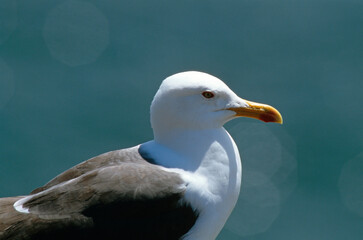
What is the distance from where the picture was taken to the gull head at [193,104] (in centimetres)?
271

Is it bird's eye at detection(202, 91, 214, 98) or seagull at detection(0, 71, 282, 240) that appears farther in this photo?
bird's eye at detection(202, 91, 214, 98)

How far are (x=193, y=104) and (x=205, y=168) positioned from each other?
269 mm

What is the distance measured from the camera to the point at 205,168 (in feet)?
8.73

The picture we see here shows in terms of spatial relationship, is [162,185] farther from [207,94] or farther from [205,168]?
[207,94]

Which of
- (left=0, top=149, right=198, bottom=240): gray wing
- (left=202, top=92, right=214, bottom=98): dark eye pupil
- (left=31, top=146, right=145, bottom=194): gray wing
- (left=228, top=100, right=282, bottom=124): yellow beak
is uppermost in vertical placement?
(left=202, top=92, right=214, bottom=98): dark eye pupil

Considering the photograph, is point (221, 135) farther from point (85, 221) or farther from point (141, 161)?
point (85, 221)

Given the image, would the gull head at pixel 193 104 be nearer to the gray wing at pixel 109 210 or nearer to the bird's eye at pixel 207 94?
the bird's eye at pixel 207 94

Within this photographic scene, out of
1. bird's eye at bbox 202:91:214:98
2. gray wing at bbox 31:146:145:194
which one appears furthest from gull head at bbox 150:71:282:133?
gray wing at bbox 31:146:145:194

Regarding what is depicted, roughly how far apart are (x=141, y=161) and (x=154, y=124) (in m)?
0.19

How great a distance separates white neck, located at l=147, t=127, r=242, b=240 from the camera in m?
2.58

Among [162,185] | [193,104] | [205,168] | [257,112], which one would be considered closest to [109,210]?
[162,185]

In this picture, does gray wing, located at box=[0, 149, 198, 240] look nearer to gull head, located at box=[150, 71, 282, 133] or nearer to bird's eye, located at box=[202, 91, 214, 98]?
gull head, located at box=[150, 71, 282, 133]

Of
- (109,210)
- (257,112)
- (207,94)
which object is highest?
(207,94)

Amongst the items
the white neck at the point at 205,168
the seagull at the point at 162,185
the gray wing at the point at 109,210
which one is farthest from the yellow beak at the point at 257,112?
the gray wing at the point at 109,210
